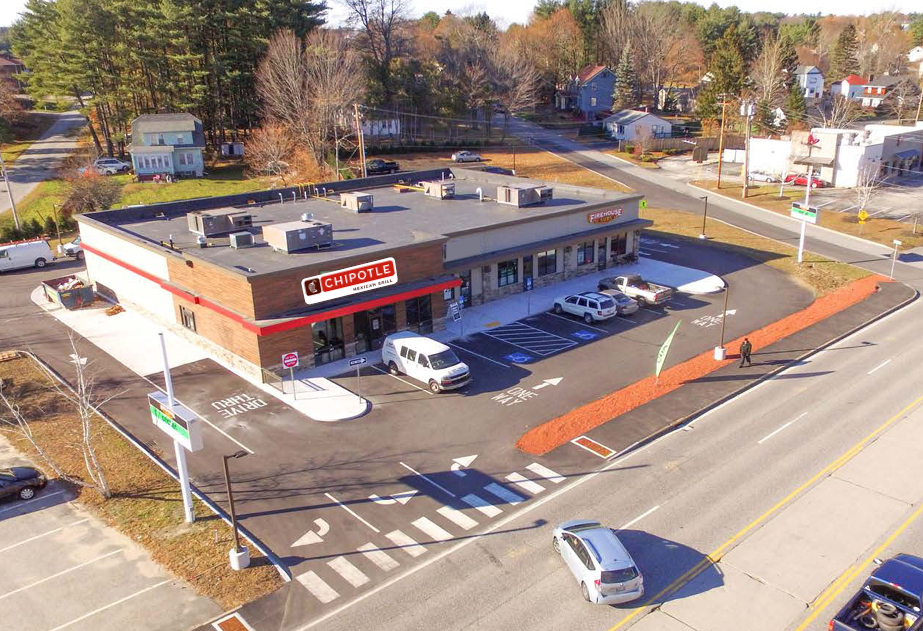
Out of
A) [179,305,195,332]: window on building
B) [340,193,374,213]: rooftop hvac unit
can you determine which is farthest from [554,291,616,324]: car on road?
[179,305,195,332]: window on building

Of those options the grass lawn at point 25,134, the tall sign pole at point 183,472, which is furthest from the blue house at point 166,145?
the tall sign pole at point 183,472

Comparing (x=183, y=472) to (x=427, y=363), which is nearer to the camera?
(x=183, y=472)

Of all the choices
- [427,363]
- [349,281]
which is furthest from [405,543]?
[349,281]

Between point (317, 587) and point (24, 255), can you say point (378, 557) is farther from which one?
point (24, 255)

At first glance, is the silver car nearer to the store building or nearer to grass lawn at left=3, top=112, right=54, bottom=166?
the store building

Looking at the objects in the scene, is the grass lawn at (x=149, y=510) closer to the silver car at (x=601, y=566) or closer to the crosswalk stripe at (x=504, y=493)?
the crosswalk stripe at (x=504, y=493)

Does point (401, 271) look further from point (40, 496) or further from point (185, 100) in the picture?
point (185, 100)
